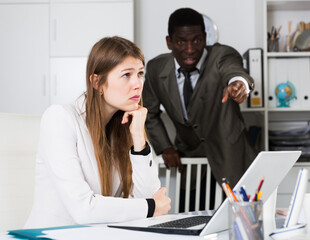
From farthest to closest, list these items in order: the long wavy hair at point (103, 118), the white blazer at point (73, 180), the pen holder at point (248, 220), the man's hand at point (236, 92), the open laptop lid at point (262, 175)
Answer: the man's hand at point (236, 92), the long wavy hair at point (103, 118), the white blazer at point (73, 180), the open laptop lid at point (262, 175), the pen holder at point (248, 220)

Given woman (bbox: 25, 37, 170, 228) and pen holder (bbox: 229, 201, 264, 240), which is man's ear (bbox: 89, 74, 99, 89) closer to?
woman (bbox: 25, 37, 170, 228)

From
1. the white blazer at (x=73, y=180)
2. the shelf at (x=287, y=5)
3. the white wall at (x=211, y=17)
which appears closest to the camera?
the white blazer at (x=73, y=180)

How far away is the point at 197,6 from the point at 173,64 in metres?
0.80

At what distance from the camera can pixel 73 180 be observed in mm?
1332

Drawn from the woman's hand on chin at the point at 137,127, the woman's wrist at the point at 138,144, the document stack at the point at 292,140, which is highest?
the woman's hand on chin at the point at 137,127

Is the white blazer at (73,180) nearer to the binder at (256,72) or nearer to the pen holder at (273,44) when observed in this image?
the binder at (256,72)

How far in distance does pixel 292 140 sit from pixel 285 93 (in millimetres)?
297

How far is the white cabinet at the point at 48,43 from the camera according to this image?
3053mm

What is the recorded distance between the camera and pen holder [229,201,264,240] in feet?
2.50

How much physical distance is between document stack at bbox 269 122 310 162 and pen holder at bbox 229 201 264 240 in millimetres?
2184

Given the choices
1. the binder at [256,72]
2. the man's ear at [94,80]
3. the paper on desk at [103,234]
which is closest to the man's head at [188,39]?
the binder at [256,72]

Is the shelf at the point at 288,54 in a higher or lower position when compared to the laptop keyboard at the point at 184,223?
higher

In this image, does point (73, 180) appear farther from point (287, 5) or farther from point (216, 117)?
point (287, 5)

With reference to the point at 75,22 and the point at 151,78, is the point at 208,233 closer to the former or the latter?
the point at 151,78
